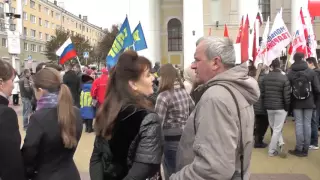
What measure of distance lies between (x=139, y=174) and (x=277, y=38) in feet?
25.2

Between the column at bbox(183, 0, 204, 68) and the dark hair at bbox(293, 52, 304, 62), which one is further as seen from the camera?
the column at bbox(183, 0, 204, 68)

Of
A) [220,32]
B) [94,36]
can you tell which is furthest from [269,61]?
[94,36]

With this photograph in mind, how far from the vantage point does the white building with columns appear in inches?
1225

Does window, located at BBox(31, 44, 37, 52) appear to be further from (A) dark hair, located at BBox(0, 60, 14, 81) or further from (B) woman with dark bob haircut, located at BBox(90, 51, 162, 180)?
(B) woman with dark bob haircut, located at BBox(90, 51, 162, 180)

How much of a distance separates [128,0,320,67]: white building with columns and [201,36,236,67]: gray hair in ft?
89.7

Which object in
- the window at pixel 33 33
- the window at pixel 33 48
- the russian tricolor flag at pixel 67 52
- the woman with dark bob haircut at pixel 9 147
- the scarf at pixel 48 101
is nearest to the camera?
the woman with dark bob haircut at pixel 9 147

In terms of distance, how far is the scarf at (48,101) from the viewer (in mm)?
3044

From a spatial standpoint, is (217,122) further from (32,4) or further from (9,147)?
(32,4)

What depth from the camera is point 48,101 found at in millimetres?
3051

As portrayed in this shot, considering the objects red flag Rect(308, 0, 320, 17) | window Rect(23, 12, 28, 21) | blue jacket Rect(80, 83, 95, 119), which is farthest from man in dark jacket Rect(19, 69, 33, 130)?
window Rect(23, 12, 28, 21)

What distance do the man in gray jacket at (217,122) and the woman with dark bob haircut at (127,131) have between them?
0.24 meters

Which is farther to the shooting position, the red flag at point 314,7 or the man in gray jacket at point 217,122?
the red flag at point 314,7

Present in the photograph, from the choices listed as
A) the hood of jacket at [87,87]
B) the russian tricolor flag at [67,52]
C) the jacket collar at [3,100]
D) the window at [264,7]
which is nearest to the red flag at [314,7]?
the hood of jacket at [87,87]

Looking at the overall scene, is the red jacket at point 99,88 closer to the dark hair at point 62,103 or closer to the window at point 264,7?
the dark hair at point 62,103
